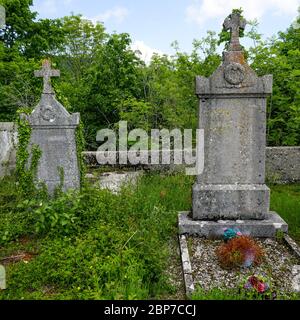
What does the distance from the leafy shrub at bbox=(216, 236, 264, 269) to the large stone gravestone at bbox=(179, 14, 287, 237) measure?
868mm

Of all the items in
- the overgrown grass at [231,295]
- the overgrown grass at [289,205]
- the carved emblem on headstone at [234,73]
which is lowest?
the overgrown grass at [231,295]

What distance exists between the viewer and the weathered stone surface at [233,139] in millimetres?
5441

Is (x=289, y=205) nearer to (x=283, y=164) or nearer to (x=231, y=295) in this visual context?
(x=283, y=164)

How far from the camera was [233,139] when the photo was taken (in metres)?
5.62

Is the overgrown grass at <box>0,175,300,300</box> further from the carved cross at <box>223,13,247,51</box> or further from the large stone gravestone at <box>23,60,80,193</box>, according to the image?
the carved cross at <box>223,13,247,51</box>

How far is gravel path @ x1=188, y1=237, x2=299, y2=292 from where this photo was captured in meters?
4.18

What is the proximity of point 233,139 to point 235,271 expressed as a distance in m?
2.01

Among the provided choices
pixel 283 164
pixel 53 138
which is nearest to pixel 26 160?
pixel 53 138

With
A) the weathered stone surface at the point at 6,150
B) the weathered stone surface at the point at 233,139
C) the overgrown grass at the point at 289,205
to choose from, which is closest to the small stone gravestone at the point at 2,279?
the weathered stone surface at the point at 233,139

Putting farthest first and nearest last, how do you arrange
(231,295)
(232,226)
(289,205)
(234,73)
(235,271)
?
(289,205)
(232,226)
(234,73)
(235,271)
(231,295)

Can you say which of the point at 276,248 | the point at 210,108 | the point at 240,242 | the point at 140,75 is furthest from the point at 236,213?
the point at 140,75

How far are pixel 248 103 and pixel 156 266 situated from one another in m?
2.77

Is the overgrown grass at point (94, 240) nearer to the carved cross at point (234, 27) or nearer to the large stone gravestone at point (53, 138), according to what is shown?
the large stone gravestone at point (53, 138)
